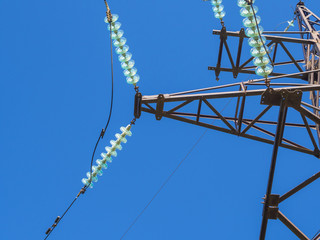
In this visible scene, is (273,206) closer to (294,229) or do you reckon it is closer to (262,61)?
(294,229)

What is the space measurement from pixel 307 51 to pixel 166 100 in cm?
749

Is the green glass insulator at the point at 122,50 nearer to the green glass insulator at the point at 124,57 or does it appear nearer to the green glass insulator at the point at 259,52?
the green glass insulator at the point at 124,57

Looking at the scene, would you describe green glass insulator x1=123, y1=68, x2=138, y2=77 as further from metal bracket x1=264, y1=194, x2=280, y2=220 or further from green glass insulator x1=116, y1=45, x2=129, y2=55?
metal bracket x1=264, y1=194, x2=280, y2=220

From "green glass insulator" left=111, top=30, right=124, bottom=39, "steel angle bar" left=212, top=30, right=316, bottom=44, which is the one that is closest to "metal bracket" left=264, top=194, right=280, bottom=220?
"green glass insulator" left=111, top=30, right=124, bottom=39

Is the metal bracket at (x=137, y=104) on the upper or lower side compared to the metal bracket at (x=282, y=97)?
lower

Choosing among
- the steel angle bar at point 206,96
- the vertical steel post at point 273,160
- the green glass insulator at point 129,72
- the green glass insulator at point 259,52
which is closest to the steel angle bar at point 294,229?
the vertical steel post at point 273,160

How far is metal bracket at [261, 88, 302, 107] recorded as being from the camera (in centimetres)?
985

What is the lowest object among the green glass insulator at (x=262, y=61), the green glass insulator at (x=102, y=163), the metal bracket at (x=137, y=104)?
the green glass insulator at (x=102, y=163)

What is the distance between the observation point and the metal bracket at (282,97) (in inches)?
388

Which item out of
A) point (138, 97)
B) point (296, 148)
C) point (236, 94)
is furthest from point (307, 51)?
point (138, 97)

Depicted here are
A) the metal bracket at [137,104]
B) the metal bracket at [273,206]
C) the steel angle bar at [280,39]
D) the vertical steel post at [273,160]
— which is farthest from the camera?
the steel angle bar at [280,39]

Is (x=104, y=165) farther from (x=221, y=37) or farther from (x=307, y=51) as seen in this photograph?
(x=307, y=51)

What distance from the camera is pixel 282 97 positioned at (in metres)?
9.87

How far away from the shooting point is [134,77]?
11297 mm
